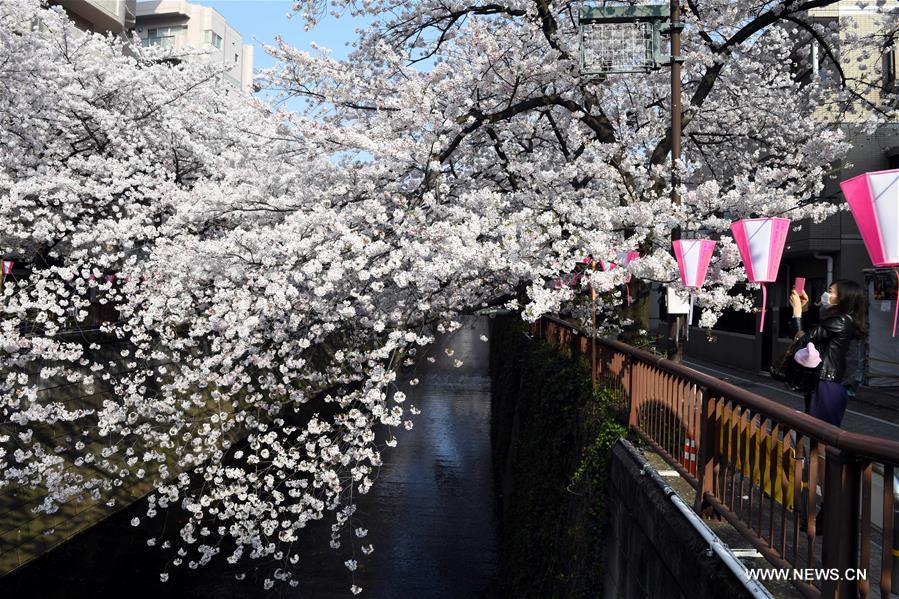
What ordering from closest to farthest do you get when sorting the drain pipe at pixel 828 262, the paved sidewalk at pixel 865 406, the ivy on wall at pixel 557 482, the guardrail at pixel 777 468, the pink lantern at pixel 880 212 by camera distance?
the guardrail at pixel 777 468 → the pink lantern at pixel 880 212 → the ivy on wall at pixel 557 482 → the paved sidewalk at pixel 865 406 → the drain pipe at pixel 828 262

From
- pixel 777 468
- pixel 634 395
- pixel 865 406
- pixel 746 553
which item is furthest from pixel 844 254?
pixel 777 468

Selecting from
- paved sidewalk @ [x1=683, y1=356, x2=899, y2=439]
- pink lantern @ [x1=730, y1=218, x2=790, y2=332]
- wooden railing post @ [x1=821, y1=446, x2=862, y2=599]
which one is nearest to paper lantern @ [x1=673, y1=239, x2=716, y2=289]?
pink lantern @ [x1=730, y1=218, x2=790, y2=332]

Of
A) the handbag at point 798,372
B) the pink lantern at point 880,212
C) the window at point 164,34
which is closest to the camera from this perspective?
the pink lantern at point 880,212

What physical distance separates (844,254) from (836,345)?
700 inches

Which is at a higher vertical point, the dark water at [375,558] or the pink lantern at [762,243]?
A: the pink lantern at [762,243]

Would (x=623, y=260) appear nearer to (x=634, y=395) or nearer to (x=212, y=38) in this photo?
(x=634, y=395)

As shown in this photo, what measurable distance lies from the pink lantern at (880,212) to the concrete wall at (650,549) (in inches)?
64.7

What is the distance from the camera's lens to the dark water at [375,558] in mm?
11716

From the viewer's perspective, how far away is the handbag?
206 inches

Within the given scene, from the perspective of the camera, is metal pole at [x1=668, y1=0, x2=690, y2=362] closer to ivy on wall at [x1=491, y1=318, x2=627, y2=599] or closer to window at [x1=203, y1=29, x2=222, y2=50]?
ivy on wall at [x1=491, y1=318, x2=627, y2=599]

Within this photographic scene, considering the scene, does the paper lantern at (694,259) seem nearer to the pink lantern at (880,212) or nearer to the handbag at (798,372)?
the handbag at (798,372)

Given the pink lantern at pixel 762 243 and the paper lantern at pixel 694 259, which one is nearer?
the pink lantern at pixel 762 243

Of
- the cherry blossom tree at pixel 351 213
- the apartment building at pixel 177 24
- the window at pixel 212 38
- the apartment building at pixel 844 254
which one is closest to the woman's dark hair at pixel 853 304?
the cherry blossom tree at pixel 351 213

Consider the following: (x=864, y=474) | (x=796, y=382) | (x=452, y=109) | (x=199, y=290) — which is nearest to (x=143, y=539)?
(x=199, y=290)
